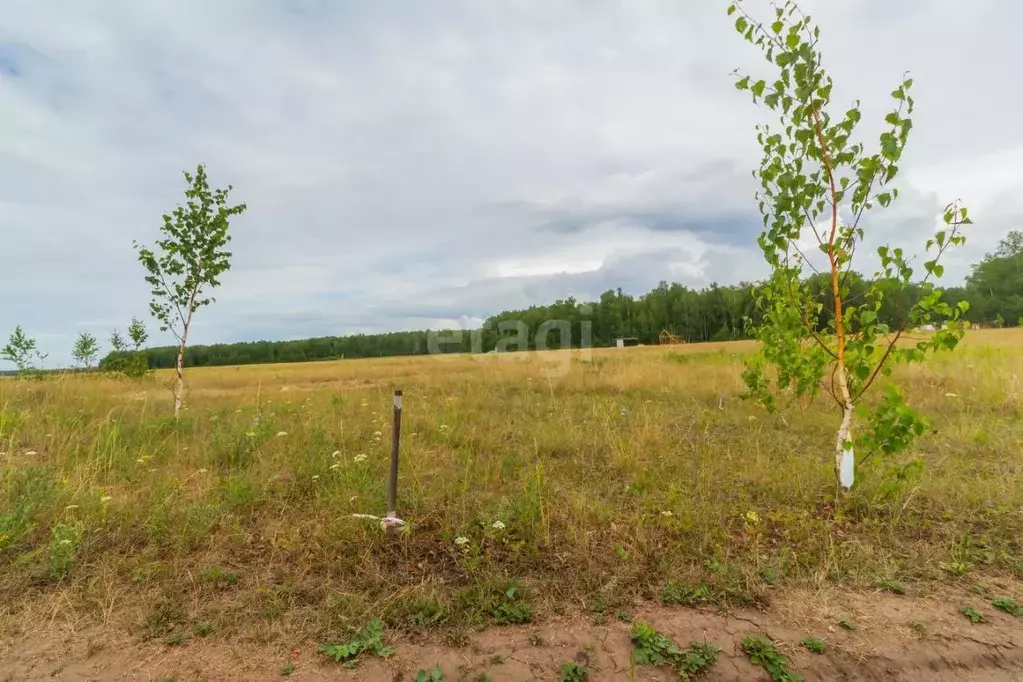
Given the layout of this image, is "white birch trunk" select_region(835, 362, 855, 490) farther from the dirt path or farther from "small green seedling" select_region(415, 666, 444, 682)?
"small green seedling" select_region(415, 666, 444, 682)

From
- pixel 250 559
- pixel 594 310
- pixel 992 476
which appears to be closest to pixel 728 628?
pixel 250 559

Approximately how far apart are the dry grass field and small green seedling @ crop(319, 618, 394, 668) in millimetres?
89

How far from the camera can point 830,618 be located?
2.91 meters

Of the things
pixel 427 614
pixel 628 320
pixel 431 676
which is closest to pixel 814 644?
pixel 431 676

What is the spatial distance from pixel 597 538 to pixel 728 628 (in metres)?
1.13

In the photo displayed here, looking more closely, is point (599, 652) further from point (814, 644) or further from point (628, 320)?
point (628, 320)

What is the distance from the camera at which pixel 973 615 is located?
2924mm

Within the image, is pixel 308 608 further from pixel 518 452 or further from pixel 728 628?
pixel 518 452

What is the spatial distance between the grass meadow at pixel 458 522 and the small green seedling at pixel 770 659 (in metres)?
0.40

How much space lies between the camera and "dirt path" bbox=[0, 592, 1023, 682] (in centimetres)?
252

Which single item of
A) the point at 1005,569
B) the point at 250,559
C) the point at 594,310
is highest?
the point at 594,310

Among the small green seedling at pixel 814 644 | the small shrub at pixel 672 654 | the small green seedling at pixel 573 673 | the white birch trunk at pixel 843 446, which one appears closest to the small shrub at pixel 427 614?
the small green seedling at pixel 573 673

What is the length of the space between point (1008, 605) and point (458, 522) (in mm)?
3679

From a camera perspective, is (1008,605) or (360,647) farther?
(1008,605)
